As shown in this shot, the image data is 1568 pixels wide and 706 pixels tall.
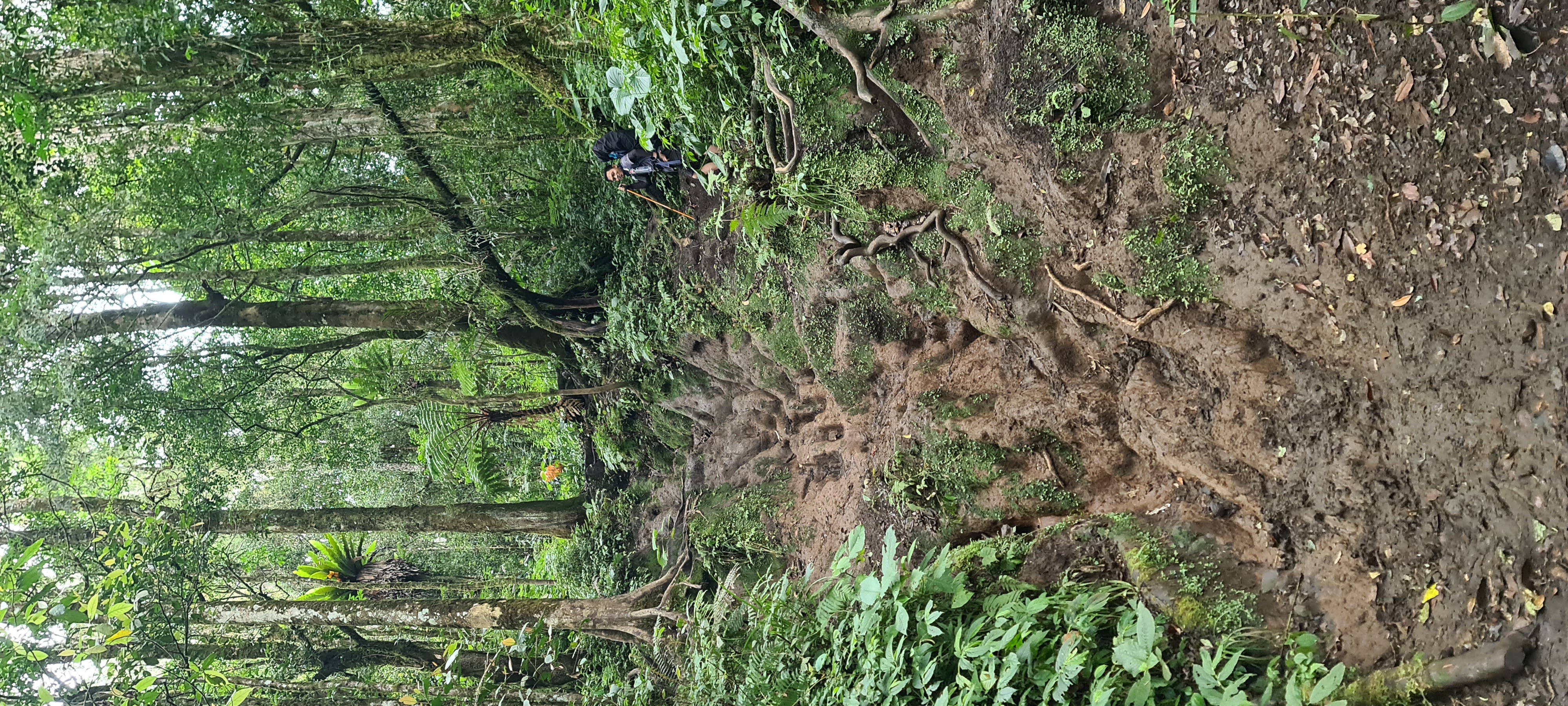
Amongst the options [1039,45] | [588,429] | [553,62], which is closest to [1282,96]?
[1039,45]

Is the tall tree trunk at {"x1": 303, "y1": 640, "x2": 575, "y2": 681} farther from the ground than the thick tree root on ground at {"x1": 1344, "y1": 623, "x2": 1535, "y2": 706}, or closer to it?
closer to it

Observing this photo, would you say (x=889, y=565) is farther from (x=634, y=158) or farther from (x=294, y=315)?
(x=294, y=315)

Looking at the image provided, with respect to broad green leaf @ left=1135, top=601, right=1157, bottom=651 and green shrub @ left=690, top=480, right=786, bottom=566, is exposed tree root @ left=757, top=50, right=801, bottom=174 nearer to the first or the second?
green shrub @ left=690, top=480, right=786, bottom=566

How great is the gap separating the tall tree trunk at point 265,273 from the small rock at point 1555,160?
298 inches

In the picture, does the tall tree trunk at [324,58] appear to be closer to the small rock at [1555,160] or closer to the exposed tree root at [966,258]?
the exposed tree root at [966,258]

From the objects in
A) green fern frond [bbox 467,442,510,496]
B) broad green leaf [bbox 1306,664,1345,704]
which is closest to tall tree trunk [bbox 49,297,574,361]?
green fern frond [bbox 467,442,510,496]

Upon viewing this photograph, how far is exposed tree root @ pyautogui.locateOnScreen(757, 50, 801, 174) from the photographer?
476cm

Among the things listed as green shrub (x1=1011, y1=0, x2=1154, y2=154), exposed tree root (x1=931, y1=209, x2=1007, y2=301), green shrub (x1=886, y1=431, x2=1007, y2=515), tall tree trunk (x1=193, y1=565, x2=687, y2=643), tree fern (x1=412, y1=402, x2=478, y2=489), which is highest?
green shrub (x1=1011, y1=0, x2=1154, y2=154)

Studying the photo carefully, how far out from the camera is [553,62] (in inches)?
259

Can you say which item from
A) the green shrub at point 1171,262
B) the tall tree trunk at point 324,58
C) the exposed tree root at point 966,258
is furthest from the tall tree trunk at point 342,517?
the green shrub at point 1171,262

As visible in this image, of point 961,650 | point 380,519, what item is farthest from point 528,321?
point 961,650

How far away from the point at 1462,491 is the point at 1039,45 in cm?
223

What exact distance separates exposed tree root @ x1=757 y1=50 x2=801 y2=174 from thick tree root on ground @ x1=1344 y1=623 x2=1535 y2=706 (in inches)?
145

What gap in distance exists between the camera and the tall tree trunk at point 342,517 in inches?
329
